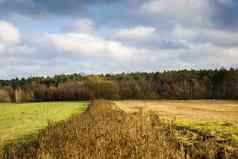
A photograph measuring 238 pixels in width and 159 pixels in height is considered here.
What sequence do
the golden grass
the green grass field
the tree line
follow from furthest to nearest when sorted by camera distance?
the tree line → the golden grass → the green grass field

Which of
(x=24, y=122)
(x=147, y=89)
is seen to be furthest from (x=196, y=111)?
(x=147, y=89)

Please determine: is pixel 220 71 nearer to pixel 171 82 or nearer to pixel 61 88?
pixel 171 82

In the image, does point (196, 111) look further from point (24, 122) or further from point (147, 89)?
point (147, 89)

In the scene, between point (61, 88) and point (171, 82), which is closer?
point (61, 88)

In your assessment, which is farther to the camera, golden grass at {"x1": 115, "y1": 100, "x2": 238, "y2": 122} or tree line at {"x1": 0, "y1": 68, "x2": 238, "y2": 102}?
tree line at {"x1": 0, "y1": 68, "x2": 238, "y2": 102}

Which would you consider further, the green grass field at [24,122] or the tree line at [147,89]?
the tree line at [147,89]

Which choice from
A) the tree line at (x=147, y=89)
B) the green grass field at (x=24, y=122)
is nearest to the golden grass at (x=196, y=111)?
the green grass field at (x=24, y=122)

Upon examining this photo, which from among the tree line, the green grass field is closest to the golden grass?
the green grass field

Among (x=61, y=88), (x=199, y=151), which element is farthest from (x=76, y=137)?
(x=61, y=88)

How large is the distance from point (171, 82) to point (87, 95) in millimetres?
28140

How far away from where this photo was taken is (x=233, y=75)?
110500 millimetres

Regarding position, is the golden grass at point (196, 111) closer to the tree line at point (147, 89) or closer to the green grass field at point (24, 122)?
the green grass field at point (24, 122)

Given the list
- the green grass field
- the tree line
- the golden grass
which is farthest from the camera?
the tree line

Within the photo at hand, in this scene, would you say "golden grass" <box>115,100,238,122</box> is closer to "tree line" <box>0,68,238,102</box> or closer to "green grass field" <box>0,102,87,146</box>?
"green grass field" <box>0,102,87,146</box>
